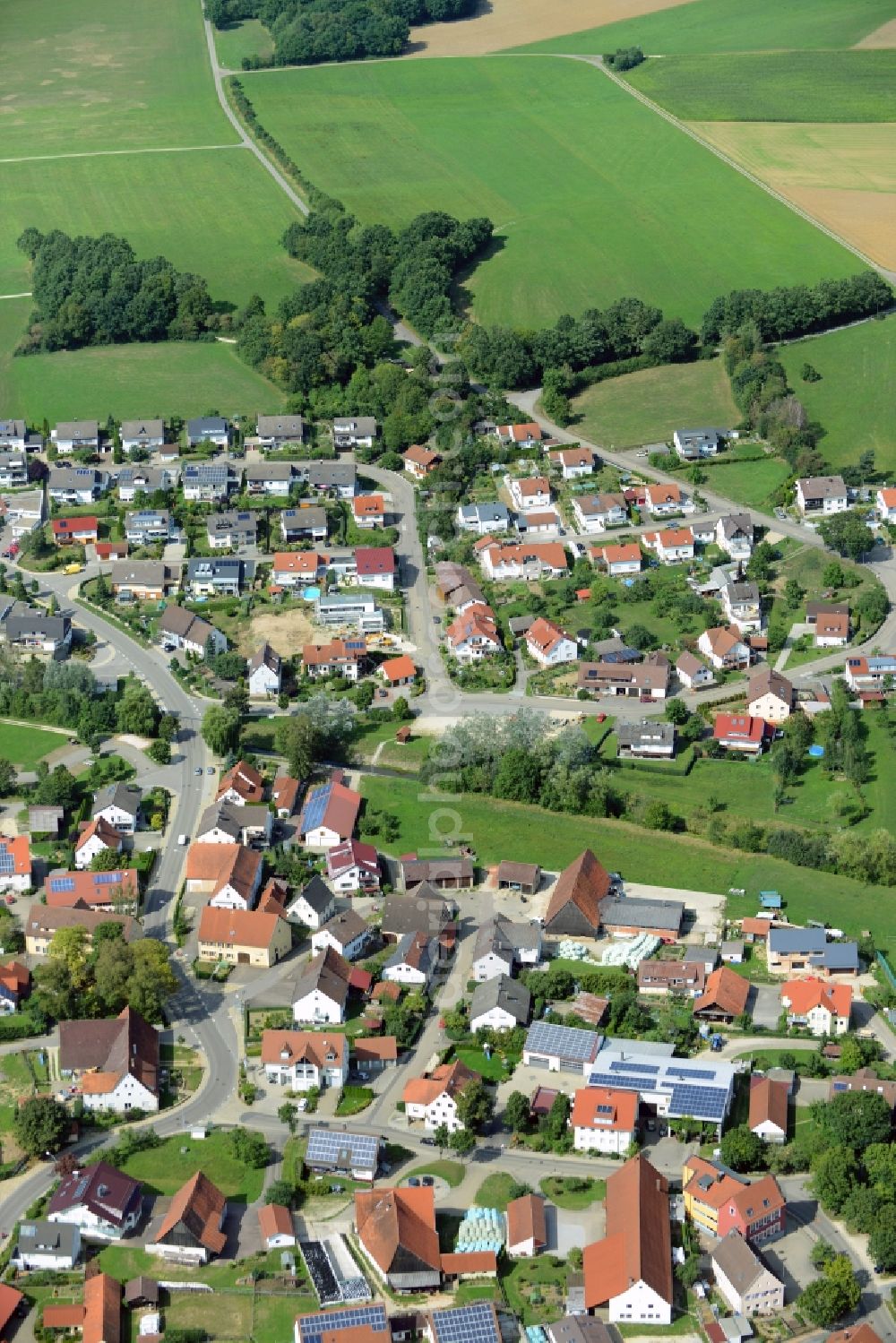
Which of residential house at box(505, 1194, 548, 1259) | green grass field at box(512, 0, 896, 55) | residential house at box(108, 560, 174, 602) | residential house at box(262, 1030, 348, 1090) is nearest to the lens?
residential house at box(505, 1194, 548, 1259)

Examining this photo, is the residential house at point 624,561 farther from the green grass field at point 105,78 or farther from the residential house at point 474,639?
the green grass field at point 105,78

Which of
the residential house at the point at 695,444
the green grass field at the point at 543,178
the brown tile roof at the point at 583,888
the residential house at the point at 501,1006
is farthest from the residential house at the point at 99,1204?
the green grass field at the point at 543,178

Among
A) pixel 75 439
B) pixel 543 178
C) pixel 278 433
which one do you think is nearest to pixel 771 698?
pixel 278 433

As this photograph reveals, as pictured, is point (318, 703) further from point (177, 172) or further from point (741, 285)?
point (177, 172)

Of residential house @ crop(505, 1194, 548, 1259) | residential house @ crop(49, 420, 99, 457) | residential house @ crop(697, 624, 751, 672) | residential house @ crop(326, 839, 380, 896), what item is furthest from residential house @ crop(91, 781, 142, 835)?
residential house @ crop(49, 420, 99, 457)

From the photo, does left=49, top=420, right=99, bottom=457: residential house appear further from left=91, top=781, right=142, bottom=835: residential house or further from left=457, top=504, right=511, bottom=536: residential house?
left=91, top=781, right=142, bottom=835: residential house

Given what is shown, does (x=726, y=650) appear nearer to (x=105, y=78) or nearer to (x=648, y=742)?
(x=648, y=742)
